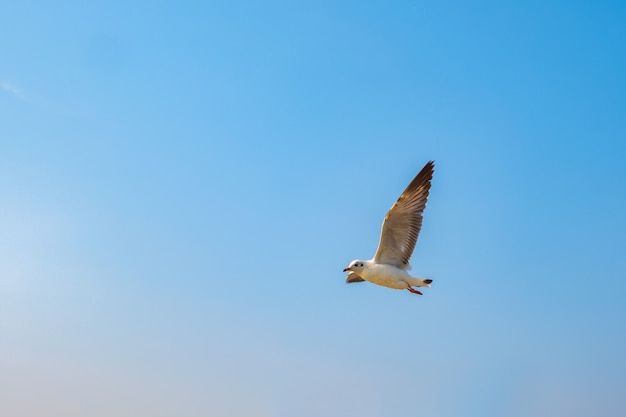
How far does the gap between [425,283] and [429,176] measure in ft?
11.5

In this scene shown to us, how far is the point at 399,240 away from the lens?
875 inches

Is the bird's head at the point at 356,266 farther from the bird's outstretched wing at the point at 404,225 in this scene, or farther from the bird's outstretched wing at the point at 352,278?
the bird's outstretched wing at the point at 352,278

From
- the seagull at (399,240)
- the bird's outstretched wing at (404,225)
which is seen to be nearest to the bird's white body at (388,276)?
the seagull at (399,240)

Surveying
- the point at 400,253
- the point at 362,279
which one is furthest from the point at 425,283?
the point at 362,279

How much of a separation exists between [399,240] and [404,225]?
0.53 m

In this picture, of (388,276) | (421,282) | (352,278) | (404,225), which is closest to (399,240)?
(404,225)

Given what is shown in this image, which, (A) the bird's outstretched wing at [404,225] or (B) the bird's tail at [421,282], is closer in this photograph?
(B) the bird's tail at [421,282]

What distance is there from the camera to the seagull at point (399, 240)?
71.9ft

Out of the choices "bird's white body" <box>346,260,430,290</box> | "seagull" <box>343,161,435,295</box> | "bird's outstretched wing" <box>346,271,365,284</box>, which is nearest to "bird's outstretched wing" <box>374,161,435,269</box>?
"seagull" <box>343,161,435,295</box>

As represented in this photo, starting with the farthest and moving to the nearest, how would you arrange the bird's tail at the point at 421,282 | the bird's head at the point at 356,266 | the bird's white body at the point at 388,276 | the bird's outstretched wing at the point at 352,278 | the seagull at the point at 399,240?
the bird's outstretched wing at the point at 352,278 < the bird's head at the point at 356,266 < the seagull at the point at 399,240 < the bird's white body at the point at 388,276 < the bird's tail at the point at 421,282

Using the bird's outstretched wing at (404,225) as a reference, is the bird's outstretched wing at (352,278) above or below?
below

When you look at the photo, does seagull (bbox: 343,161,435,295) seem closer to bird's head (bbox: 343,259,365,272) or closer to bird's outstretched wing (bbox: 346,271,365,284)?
bird's head (bbox: 343,259,365,272)

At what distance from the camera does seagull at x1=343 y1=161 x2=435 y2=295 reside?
21922 mm

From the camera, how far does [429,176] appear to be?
22.5 metres
